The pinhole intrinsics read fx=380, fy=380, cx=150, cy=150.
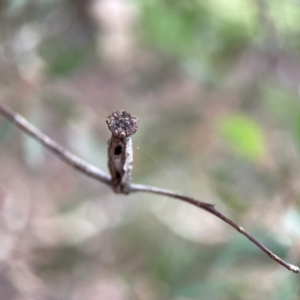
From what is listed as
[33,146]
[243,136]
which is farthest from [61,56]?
[243,136]

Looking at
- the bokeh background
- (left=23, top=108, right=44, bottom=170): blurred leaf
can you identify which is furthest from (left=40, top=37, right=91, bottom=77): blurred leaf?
(left=23, top=108, right=44, bottom=170): blurred leaf

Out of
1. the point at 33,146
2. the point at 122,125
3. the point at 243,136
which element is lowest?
the point at 122,125

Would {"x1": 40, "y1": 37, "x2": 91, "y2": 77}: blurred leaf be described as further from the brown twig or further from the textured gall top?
the textured gall top

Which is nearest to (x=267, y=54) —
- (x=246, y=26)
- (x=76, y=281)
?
(x=246, y=26)

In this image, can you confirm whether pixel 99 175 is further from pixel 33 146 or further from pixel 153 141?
pixel 153 141

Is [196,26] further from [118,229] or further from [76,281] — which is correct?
[76,281]
